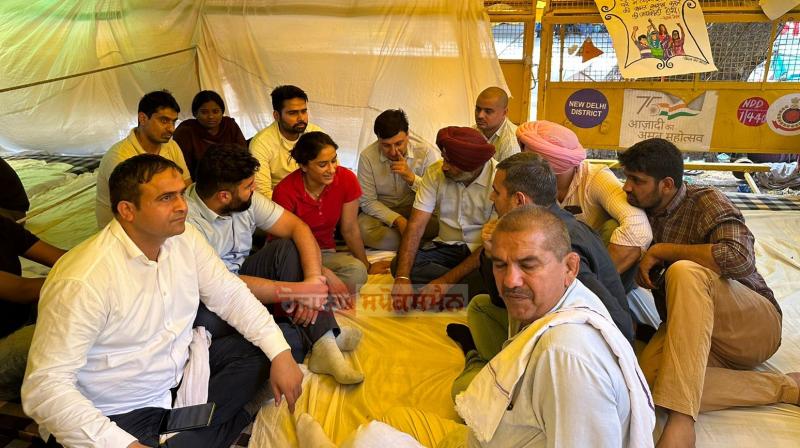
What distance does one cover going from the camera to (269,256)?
2.38 m

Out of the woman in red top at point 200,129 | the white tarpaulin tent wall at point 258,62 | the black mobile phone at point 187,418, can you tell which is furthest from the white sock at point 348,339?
the white tarpaulin tent wall at point 258,62

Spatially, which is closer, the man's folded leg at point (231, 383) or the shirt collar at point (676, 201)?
the man's folded leg at point (231, 383)

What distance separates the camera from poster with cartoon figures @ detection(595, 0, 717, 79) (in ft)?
12.2

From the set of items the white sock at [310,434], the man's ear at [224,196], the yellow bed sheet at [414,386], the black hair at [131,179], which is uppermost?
the black hair at [131,179]

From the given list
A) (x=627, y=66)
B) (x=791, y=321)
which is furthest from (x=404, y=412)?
(x=627, y=66)

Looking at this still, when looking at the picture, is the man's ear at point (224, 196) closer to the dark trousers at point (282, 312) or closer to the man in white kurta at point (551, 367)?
the dark trousers at point (282, 312)

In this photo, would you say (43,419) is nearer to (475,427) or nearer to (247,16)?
(475,427)

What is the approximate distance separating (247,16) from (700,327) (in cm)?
372

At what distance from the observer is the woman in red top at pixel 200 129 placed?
139 inches

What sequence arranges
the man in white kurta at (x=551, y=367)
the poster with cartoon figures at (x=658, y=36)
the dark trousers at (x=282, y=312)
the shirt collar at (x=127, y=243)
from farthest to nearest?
the poster with cartoon figures at (x=658, y=36) → the dark trousers at (x=282, y=312) → the shirt collar at (x=127, y=243) → the man in white kurta at (x=551, y=367)

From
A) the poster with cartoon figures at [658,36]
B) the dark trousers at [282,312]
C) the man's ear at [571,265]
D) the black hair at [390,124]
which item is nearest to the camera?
the man's ear at [571,265]

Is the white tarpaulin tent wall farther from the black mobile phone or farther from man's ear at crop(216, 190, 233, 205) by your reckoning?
the black mobile phone

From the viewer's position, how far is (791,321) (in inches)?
96.9

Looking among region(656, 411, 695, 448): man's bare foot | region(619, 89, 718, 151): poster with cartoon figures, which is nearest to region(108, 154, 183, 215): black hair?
region(656, 411, 695, 448): man's bare foot
